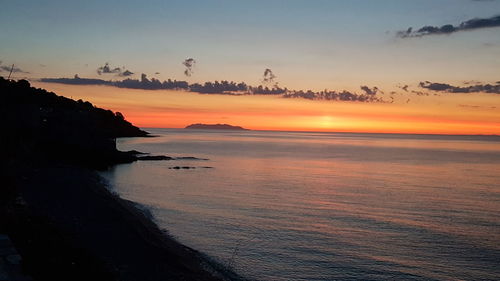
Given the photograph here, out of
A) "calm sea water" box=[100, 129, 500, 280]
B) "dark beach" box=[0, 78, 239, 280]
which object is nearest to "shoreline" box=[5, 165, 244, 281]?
"dark beach" box=[0, 78, 239, 280]

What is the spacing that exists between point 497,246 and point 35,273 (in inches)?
1002

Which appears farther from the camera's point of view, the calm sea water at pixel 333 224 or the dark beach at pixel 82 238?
the calm sea water at pixel 333 224

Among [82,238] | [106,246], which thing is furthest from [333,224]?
[82,238]

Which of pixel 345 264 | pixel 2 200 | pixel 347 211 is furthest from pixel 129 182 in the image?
pixel 345 264

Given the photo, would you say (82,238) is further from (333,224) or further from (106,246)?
(333,224)

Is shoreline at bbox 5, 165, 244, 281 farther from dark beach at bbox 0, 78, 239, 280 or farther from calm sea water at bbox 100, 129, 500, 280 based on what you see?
calm sea water at bbox 100, 129, 500, 280

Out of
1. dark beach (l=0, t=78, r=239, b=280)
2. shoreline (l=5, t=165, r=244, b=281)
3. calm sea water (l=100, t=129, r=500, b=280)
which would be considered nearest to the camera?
dark beach (l=0, t=78, r=239, b=280)

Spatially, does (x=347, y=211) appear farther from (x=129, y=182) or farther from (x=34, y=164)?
(x=34, y=164)

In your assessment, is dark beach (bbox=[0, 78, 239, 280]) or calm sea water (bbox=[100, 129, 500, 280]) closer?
dark beach (bbox=[0, 78, 239, 280])

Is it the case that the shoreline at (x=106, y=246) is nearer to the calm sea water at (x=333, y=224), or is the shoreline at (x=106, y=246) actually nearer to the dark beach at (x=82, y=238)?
the dark beach at (x=82, y=238)

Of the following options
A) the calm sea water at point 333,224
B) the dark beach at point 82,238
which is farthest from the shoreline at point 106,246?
the calm sea water at point 333,224

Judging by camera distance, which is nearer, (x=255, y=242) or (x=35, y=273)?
(x=35, y=273)

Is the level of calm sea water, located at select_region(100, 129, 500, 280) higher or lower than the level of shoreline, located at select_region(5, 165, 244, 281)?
lower

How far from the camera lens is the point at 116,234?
888 inches
